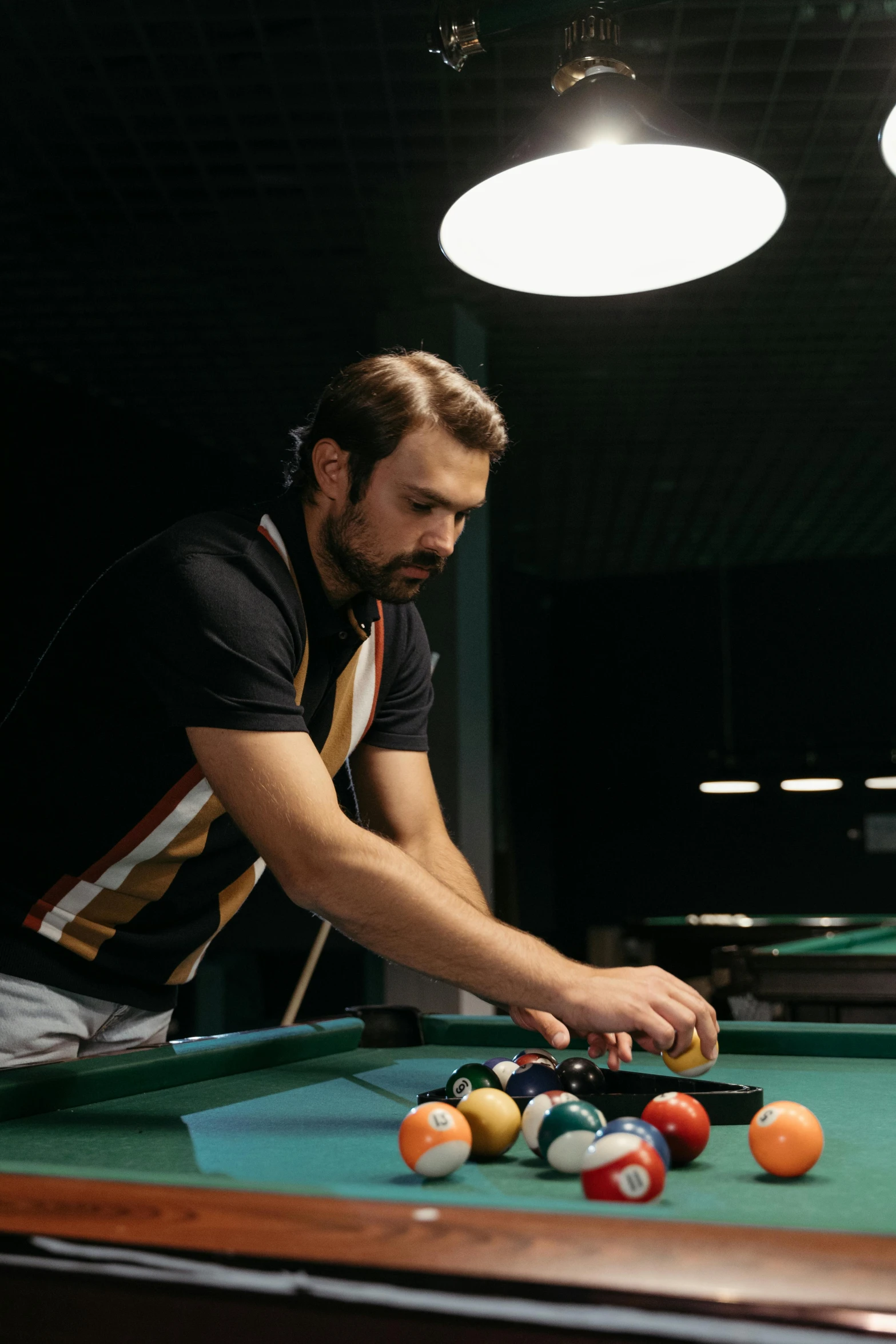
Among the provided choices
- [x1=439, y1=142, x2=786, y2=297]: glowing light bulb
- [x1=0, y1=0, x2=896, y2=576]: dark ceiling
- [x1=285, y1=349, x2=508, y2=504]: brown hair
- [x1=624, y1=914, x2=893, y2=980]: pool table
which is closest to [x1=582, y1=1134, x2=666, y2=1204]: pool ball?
[x1=285, y1=349, x2=508, y2=504]: brown hair

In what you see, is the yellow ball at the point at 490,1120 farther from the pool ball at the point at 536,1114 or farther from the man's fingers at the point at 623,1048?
the man's fingers at the point at 623,1048

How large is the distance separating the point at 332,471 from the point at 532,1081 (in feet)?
3.06

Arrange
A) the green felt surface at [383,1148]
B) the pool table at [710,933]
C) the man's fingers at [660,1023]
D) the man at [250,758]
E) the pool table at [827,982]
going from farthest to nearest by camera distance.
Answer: the pool table at [710,933], the pool table at [827,982], the man at [250,758], the man's fingers at [660,1023], the green felt surface at [383,1148]

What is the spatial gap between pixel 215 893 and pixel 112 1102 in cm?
40

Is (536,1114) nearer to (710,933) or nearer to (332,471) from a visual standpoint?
(332,471)

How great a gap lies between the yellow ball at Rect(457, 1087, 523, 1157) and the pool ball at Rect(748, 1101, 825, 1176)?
0.22 metres

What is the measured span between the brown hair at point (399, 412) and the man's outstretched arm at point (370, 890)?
491mm

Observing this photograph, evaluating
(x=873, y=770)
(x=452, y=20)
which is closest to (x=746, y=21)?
(x=452, y=20)

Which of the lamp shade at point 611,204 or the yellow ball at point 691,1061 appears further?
the lamp shade at point 611,204

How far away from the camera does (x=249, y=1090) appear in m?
1.54

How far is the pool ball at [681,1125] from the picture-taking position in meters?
1.07

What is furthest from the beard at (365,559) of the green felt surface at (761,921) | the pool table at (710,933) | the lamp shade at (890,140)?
the green felt surface at (761,921)

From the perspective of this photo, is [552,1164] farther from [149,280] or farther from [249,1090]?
[149,280]

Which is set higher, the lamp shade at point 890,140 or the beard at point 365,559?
the lamp shade at point 890,140
